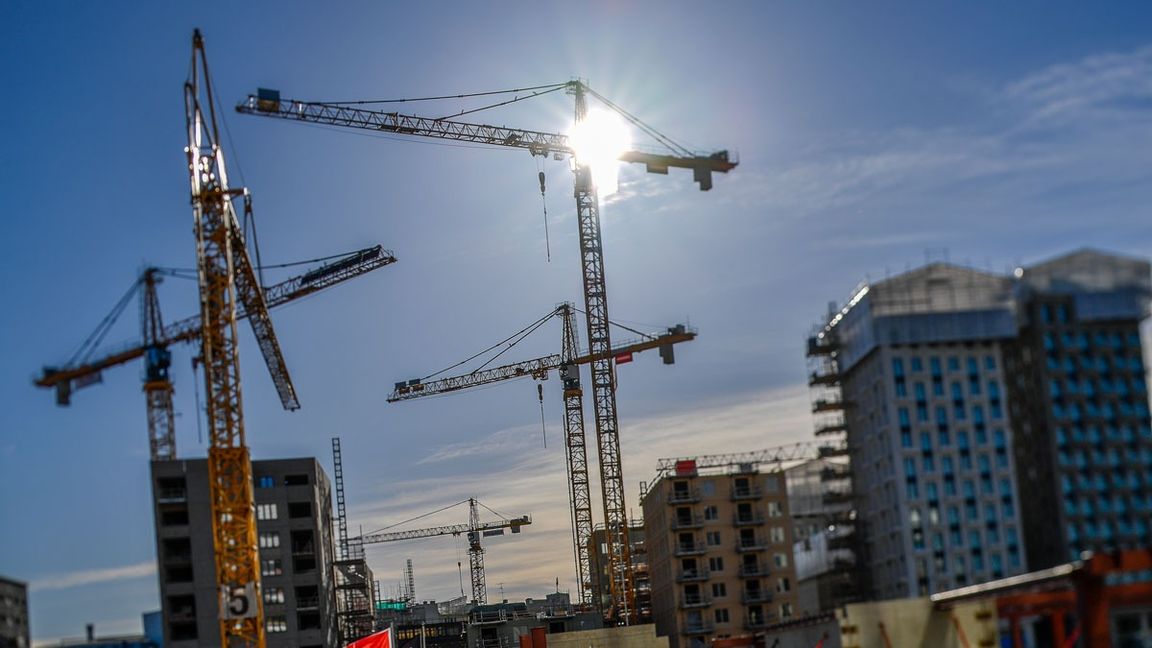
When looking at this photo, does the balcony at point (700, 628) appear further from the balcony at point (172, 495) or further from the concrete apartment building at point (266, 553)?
the balcony at point (172, 495)

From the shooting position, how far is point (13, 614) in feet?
285

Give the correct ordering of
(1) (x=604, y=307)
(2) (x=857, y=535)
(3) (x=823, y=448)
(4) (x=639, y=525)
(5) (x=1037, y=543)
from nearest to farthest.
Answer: (5) (x=1037, y=543) → (2) (x=857, y=535) → (3) (x=823, y=448) → (1) (x=604, y=307) → (4) (x=639, y=525)

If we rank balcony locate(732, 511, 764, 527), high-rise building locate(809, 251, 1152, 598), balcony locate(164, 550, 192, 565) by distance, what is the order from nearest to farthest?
1. high-rise building locate(809, 251, 1152, 598)
2. balcony locate(732, 511, 764, 527)
3. balcony locate(164, 550, 192, 565)

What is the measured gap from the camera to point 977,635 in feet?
150

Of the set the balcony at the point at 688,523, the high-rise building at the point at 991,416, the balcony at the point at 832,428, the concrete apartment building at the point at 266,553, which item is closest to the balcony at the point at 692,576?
the balcony at the point at 688,523

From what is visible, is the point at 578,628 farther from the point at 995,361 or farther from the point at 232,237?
the point at 995,361

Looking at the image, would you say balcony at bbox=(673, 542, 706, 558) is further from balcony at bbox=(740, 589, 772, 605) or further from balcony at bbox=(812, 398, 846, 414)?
balcony at bbox=(812, 398, 846, 414)

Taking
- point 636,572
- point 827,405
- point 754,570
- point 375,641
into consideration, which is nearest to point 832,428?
point 827,405

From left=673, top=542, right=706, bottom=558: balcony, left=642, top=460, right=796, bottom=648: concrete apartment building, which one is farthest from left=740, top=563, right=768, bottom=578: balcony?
left=673, top=542, right=706, bottom=558: balcony

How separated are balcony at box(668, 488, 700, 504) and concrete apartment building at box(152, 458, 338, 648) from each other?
30759 mm

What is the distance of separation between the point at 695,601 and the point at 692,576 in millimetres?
1759

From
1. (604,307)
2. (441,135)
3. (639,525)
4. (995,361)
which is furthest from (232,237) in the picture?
(639,525)

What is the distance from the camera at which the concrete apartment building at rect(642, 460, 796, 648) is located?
92375 millimetres

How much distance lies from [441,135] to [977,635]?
7386 centimetres
